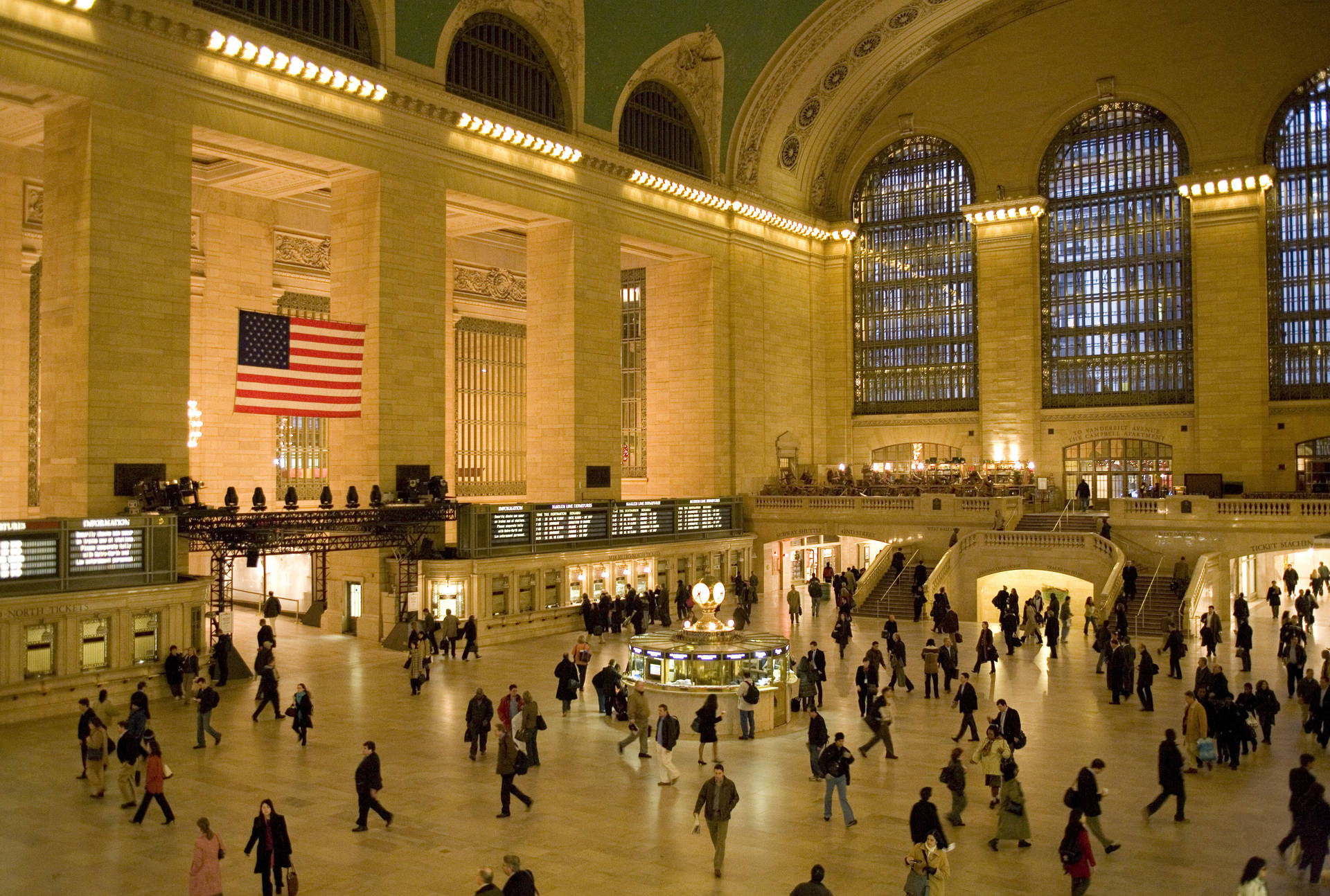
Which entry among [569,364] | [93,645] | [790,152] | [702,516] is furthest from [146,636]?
[790,152]

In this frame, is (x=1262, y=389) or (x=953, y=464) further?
(x=953, y=464)

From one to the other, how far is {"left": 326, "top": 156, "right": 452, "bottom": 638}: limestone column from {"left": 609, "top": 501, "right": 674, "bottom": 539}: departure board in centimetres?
498

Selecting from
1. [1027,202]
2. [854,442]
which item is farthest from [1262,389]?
[854,442]

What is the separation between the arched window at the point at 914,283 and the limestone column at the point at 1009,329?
34.7 inches

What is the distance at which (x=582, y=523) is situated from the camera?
88.6ft

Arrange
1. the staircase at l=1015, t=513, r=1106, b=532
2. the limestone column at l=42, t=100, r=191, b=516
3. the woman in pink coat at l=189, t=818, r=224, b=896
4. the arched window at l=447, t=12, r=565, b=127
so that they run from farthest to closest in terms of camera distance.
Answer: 1. the staircase at l=1015, t=513, r=1106, b=532
2. the arched window at l=447, t=12, r=565, b=127
3. the limestone column at l=42, t=100, r=191, b=516
4. the woman in pink coat at l=189, t=818, r=224, b=896

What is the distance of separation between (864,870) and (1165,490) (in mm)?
28386

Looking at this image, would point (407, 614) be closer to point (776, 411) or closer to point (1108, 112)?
point (776, 411)

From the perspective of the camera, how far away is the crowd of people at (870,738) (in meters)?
9.16

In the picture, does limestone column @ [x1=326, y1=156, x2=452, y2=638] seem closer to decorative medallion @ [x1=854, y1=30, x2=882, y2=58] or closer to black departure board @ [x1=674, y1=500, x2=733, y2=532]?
black departure board @ [x1=674, y1=500, x2=733, y2=532]

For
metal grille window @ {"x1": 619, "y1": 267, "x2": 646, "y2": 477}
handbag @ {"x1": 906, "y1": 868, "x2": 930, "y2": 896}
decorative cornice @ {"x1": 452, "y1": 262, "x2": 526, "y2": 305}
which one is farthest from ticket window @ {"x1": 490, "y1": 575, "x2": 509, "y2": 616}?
metal grille window @ {"x1": 619, "y1": 267, "x2": 646, "y2": 477}

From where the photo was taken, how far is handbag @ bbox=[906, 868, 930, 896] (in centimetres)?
809

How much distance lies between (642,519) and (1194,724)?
17.6 metres

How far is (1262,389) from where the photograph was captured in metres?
33.5
